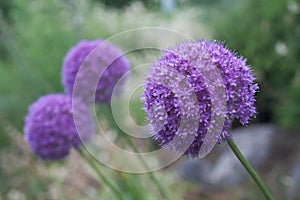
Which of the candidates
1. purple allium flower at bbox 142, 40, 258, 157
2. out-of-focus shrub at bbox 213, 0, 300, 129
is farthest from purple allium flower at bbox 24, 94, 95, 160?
out-of-focus shrub at bbox 213, 0, 300, 129

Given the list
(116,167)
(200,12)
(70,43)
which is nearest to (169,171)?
(70,43)

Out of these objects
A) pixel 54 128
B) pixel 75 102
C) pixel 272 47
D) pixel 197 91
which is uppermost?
pixel 272 47

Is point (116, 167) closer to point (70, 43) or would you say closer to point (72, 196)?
point (72, 196)

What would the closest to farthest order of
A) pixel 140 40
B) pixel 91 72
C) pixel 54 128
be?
pixel 54 128 < pixel 91 72 < pixel 140 40

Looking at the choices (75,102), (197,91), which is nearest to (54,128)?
(75,102)

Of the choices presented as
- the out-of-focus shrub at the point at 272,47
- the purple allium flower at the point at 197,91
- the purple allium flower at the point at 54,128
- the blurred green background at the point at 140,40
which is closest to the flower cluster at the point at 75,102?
the purple allium flower at the point at 54,128

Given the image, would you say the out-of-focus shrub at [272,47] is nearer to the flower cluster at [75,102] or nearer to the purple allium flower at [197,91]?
the flower cluster at [75,102]

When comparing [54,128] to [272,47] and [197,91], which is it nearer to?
[197,91]
